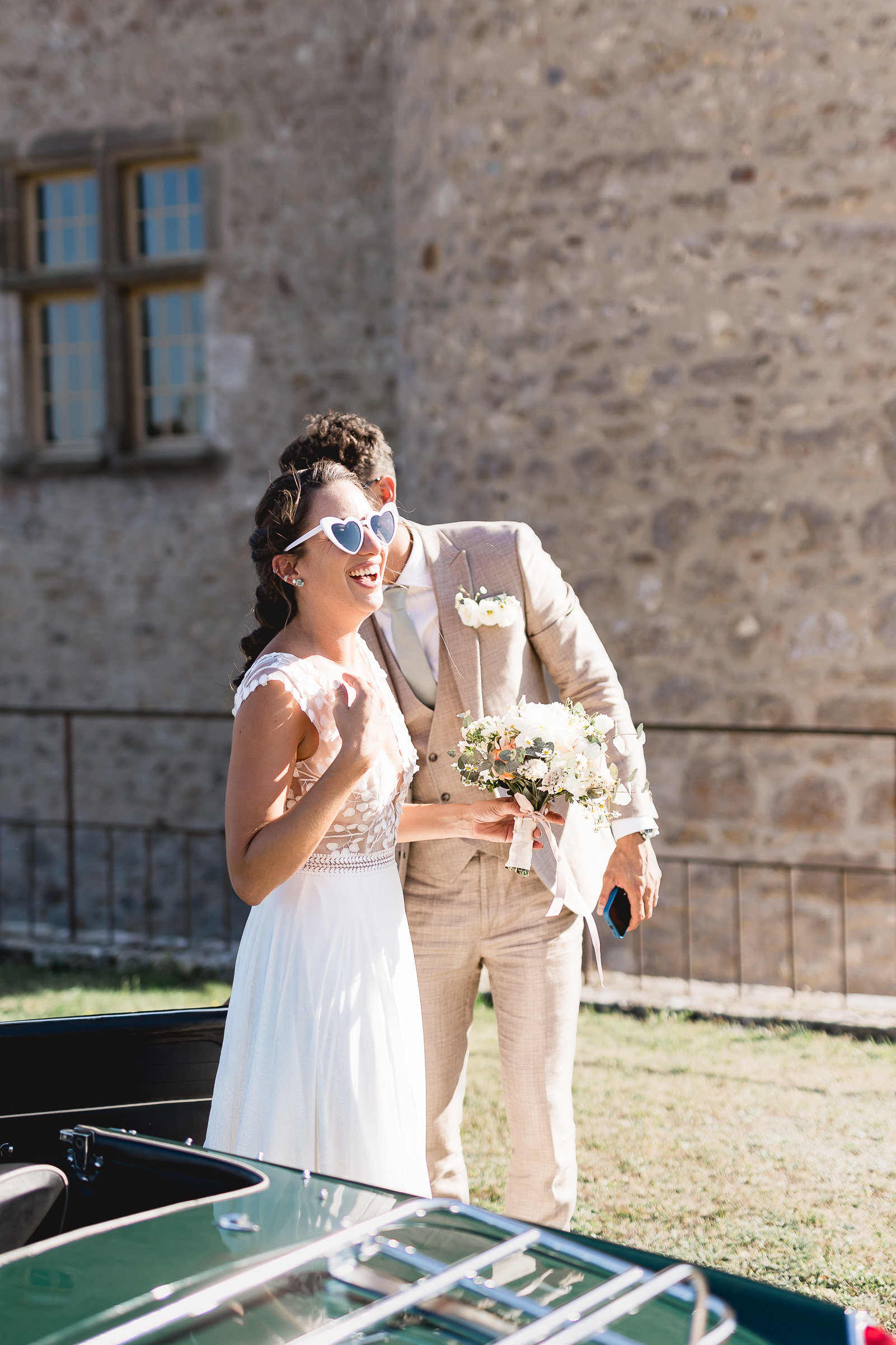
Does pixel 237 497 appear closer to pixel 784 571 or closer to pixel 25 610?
pixel 25 610

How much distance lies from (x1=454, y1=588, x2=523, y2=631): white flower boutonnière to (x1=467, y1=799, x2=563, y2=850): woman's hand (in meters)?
0.45

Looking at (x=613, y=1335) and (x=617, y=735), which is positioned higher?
(x=617, y=735)

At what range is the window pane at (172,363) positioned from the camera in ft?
29.7

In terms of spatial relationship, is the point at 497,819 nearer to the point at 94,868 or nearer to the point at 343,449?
the point at 343,449

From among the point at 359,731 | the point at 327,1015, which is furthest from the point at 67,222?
the point at 327,1015

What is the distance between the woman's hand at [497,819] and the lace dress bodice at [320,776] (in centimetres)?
24

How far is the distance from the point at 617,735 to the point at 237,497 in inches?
244

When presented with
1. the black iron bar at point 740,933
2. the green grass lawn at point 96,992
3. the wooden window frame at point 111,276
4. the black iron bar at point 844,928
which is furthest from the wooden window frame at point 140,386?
the black iron bar at point 844,928

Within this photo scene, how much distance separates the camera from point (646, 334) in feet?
20.3

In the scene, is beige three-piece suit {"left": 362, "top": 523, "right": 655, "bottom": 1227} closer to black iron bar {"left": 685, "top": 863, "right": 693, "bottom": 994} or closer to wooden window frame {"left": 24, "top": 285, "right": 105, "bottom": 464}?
black iron bar {"left": 685, "top": 863, "right": 693, "bottom": 994}

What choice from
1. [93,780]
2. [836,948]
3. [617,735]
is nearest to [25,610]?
[93,780]

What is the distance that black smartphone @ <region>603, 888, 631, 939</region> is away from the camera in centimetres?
294

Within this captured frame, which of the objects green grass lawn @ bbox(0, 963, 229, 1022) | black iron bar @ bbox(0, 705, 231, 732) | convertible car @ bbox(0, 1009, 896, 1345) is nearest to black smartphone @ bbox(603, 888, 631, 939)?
convertible car @ bbox(0, 1009, 896, 1345)

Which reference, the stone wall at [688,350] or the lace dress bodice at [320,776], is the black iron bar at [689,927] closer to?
the stone wall at [688,350]
